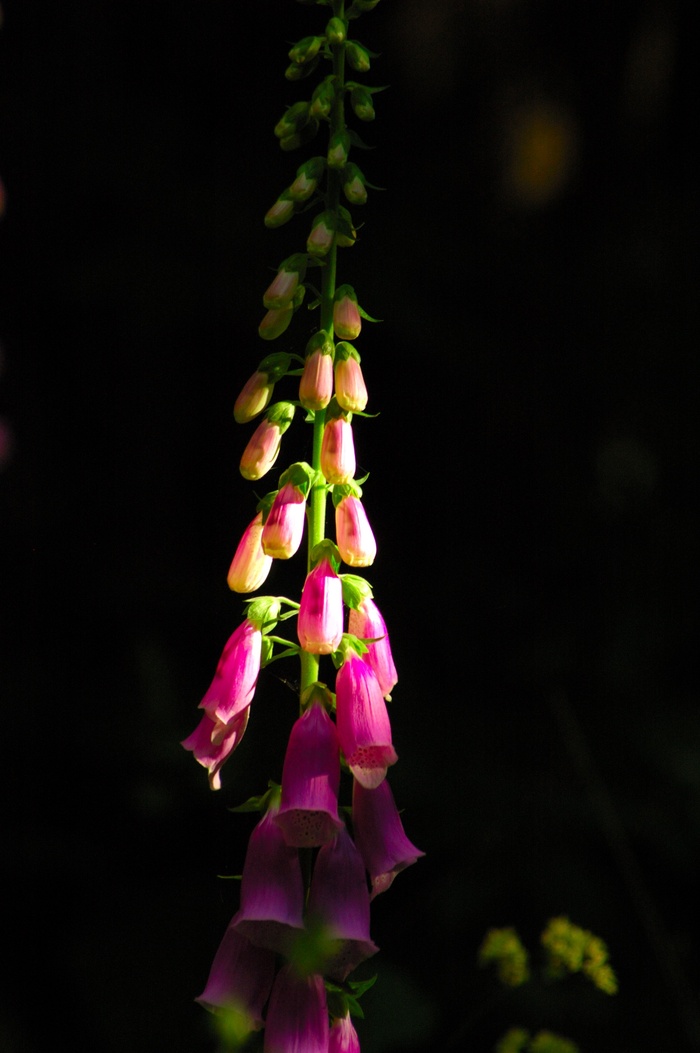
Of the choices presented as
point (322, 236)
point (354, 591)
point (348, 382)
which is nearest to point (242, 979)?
point (354, 591)

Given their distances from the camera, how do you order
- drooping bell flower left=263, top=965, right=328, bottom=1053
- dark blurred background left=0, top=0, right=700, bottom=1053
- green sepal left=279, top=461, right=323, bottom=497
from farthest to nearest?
dark blurred background left=0, top=0, right=700, bottom=1053, green sepal left=279, top=461, right=323, bottom=497, drooping bell flower left=263, top=965, right=328, bottom=1053

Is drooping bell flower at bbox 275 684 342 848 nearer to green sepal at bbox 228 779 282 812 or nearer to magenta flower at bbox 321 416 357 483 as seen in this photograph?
green sepal at bbox 228 779 282 812

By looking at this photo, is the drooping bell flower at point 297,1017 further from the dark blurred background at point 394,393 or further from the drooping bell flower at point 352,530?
the dark blurred background at point 394,393

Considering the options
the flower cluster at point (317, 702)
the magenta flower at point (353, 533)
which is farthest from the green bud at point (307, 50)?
the magenta flower at point (353, 533)

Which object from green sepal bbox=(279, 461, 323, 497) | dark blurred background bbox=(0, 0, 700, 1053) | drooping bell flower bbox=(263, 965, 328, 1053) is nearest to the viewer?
drooping bell flower bbox=(263, 965, 328, 1053)

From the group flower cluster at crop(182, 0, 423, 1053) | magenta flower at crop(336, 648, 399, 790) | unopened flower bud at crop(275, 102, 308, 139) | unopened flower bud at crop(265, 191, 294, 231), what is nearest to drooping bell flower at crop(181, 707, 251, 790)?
flower cluster at crop(182, 0, 423, 1053)

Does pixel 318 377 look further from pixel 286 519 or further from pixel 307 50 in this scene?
pixel 307 50
